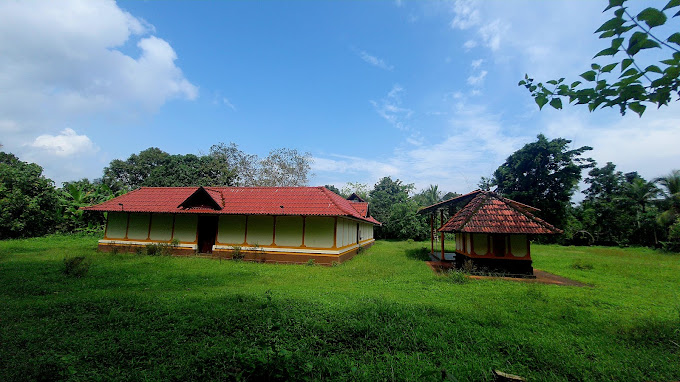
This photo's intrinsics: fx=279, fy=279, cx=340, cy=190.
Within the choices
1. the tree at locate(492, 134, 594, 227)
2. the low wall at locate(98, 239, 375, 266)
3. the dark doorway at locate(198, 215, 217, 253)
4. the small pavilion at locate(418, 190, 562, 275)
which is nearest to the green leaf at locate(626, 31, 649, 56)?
the small pavilion at locate(418, 190, 562, 275)

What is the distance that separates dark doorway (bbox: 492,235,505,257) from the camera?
9867mm

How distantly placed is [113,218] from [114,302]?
37.7ft

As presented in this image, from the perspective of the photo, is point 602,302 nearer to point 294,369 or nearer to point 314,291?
point 314,291

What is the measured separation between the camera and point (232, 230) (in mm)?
13250

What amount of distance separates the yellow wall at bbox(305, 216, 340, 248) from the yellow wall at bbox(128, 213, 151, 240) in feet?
28.0

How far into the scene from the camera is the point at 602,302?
6.51 m

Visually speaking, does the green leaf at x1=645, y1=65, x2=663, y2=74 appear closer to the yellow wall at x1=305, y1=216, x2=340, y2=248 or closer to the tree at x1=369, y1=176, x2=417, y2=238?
the yellow wall at x1=305, y1=216, x2=340, y2=248

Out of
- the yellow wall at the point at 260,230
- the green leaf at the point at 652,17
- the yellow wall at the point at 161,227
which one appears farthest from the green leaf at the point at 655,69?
the yellow wall at the point at 161,227

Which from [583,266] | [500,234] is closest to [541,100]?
[500,234]

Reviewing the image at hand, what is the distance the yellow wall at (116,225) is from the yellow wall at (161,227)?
1.65 meters

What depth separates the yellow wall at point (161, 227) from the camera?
13.9 meters

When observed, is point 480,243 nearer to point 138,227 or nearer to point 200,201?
point 200,201

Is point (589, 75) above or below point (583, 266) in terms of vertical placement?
above

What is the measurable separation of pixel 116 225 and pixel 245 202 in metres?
7.05
